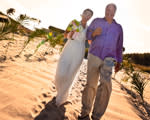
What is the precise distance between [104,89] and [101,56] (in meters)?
0.48

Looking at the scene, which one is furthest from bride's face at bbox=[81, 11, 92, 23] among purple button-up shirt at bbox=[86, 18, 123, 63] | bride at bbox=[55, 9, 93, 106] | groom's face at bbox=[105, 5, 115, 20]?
groom's face at bbox=[105, 5, 115, 20]

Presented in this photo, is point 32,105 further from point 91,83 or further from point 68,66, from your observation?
point 91,83

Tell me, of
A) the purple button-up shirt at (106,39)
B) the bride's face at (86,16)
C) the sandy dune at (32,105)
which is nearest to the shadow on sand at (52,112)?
the sandy dune at (32,105)

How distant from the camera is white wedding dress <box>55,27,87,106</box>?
2305 mm

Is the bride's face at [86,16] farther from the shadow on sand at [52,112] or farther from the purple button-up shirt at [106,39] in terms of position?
the shadow on sand at [52,112]

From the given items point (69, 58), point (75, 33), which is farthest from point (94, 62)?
point (75, 33)

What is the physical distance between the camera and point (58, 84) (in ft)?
7.64

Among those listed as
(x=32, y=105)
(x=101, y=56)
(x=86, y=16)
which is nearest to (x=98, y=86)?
(x=101, y=56)

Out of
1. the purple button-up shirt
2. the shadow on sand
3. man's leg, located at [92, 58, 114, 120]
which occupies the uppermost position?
the purple button-up shirt

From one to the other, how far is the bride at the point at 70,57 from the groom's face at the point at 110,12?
0.81 feet

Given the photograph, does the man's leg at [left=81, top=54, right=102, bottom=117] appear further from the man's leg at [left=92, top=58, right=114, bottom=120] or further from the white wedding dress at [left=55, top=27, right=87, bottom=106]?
the white wedding dress at [left=55, top=27, right=87, bottom=106]

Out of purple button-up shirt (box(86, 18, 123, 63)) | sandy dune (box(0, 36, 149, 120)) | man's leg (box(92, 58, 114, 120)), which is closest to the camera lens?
sandy dune (box(0, 36, 149, 120))

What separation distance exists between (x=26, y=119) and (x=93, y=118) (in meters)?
0.99

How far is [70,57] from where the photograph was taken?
2352 mm
